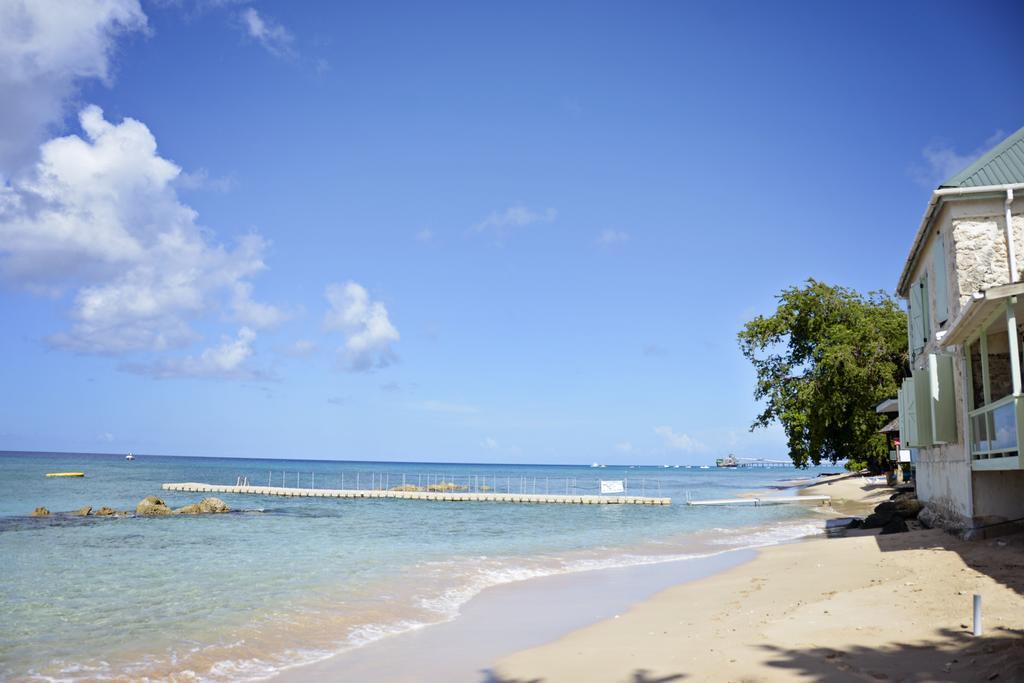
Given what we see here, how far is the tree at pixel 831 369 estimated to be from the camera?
107 ft

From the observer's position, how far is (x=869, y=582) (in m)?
11.2

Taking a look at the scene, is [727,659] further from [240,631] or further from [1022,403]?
[240,631]

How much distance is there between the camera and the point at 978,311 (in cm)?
1053

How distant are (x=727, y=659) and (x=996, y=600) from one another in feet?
11.5

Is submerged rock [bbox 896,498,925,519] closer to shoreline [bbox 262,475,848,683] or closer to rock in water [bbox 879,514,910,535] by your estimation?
rock in water [bbox 879,514,910,535]

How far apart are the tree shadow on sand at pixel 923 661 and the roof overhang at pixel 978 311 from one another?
4.38 metres

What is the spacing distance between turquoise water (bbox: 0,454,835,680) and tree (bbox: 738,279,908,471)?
4.24 metres

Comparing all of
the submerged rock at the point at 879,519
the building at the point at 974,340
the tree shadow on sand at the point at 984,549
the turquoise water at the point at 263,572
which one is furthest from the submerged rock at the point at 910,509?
the turquoise water at the point at 263,572

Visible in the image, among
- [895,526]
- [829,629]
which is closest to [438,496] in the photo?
[895,526]

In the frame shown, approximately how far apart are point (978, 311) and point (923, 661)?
19.4 ft

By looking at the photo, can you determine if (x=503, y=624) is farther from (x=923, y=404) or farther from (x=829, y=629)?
(x=923, y=404)

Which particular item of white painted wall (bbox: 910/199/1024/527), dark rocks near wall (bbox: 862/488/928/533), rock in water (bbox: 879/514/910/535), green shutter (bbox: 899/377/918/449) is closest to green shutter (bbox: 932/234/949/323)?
white painted wall (bbox: 910/199/1024/527)

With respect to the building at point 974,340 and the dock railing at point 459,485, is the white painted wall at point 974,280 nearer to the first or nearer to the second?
the building at point 974,340

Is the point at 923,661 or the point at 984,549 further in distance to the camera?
the point at 984,549
